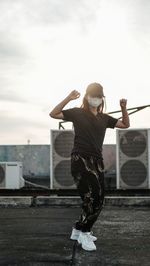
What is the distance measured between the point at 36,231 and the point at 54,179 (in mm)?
6150

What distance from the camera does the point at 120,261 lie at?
3.14 m

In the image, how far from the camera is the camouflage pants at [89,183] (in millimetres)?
3693

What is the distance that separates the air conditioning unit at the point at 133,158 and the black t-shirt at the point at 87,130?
6715 millimetres

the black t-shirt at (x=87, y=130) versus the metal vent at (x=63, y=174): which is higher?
the black t-shirt at (x=87, y=130)

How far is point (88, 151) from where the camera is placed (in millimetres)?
3697


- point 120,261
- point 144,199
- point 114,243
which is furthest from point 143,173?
point 120,261

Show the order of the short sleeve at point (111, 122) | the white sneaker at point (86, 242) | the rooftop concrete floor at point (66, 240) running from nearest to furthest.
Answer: the rooftop concrete floor at point (66, 240) < the white sneaker at point (86, 242) < the short sleeve at point (111, 122)

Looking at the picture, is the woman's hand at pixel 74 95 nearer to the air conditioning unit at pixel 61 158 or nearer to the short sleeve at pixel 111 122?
the short sleeve at pixel 111 122

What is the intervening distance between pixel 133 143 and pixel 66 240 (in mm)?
6676

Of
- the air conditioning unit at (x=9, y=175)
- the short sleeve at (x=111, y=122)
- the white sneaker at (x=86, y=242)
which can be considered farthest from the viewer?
the air conditioning unit at (x=9, y=175)

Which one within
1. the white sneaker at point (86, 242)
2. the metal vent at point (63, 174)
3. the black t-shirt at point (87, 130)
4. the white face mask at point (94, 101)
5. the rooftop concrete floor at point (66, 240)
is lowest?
the rooftop concrete floor at point (66, 240)

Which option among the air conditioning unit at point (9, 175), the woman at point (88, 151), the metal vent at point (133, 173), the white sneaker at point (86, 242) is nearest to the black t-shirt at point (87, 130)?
the woman at point (88, 151)

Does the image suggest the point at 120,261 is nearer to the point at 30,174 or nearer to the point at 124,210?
the point at 124,210

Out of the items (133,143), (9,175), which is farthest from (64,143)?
(9,175)
